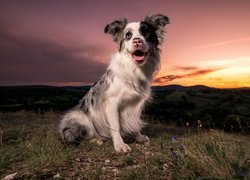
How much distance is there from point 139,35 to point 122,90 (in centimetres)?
104

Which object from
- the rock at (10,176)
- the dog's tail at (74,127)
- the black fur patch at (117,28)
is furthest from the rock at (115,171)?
the black fur patch at (117,28)

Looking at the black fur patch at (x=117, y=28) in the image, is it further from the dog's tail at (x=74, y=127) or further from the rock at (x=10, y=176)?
the rock at (x=10, y=176)

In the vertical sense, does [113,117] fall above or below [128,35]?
below

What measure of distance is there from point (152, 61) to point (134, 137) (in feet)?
5.52

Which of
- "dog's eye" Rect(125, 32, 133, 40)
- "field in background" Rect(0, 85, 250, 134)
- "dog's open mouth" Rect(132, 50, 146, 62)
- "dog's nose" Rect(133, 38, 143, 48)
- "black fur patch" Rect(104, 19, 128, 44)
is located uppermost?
"black fur patch" Rect(104, 19, 128, 44)

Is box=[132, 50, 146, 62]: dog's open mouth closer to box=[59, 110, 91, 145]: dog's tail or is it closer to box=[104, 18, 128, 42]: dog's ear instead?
box=[104, 18, 128, 42]: dog's ear

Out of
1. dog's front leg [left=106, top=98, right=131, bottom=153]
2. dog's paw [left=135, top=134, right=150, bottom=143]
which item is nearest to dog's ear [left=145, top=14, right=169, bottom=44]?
dog's front leg [left=106, top=98, right=131, bottom=153]

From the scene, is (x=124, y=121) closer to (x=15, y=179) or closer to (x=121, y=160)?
(x=121, y=160)

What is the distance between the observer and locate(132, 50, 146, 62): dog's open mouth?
5.76m

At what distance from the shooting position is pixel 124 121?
628 cm

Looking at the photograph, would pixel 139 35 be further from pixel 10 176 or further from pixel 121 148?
pixel 10 176

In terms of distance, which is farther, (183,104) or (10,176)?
(183,104)

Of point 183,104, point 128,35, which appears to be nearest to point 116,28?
point 128,35

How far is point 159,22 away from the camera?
625 centimetres
